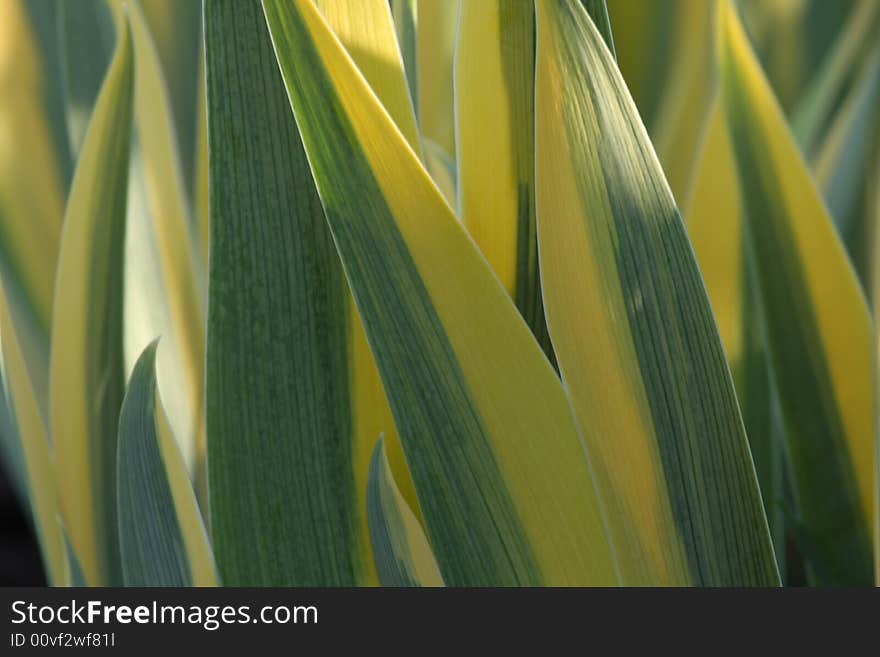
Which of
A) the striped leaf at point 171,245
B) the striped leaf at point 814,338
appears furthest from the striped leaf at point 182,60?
the striped leaf at point 814,338

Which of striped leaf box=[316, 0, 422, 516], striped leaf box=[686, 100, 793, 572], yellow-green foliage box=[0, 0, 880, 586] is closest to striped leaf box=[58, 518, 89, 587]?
yellow-green foliage box=[0, 0, 880, 586]

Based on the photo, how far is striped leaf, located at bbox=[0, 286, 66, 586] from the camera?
28 centimetres

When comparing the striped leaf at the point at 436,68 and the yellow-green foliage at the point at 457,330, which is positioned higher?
the striped leaf at the point at 436,68

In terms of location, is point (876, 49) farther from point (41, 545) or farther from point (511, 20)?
point (41, 545)

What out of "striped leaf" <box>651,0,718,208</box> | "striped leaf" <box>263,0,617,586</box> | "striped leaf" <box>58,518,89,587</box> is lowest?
"striped leaf" <box>58,518,89,587</box>

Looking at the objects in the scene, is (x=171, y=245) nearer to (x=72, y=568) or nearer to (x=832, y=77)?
(x=72, y=568)

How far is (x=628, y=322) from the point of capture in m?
0.21

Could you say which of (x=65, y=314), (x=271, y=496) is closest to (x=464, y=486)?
(x=271, y=496)

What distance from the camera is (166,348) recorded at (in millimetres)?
295

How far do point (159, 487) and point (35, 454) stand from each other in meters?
0.07

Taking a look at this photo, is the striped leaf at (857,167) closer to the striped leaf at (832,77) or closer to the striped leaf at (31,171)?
the striped leaf at (832,77)

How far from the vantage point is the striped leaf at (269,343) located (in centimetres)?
21

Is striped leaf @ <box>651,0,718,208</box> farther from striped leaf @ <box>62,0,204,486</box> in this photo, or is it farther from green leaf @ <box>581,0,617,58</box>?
striped leaf @ <box>62,0,204,486</box>

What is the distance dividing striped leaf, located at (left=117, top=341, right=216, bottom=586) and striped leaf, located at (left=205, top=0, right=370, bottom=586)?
17mm
